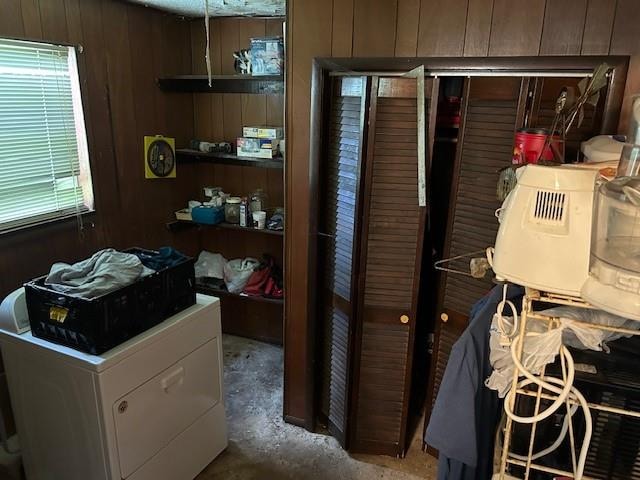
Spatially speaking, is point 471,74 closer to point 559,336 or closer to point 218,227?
point 559,336

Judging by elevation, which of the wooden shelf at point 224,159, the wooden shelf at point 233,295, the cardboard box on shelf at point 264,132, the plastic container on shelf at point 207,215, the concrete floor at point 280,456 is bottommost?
the concrete floor at point 280,456

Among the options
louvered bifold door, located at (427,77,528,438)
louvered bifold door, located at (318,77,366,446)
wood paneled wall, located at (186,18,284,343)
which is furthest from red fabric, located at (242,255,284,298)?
louvered bifold door, located at (427,77,528,438)

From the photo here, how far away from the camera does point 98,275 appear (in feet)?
5.74

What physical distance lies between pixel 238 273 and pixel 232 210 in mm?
410

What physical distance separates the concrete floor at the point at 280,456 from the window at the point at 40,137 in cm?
142

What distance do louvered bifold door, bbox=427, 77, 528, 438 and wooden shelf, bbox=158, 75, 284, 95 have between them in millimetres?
1272

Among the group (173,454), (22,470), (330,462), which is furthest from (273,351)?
(22,470)

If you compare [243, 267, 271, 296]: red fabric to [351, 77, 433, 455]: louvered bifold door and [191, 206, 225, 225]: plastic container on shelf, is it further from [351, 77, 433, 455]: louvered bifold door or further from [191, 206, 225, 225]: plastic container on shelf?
[351, 77, 433, 455]: louvered bifold door

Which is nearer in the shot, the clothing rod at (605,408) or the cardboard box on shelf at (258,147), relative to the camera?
the clothing rod at (605,408)

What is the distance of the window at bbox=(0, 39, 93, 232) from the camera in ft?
7.24

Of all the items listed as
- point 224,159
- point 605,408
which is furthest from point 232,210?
point 605,408

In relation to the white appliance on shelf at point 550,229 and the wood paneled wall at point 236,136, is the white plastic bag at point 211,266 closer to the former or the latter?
the wood paneled wall at point 236,136

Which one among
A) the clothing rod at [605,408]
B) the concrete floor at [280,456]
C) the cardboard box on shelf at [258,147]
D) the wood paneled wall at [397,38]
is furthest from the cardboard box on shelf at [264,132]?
the clothing rod at [605,408]

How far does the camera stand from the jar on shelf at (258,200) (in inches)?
121
